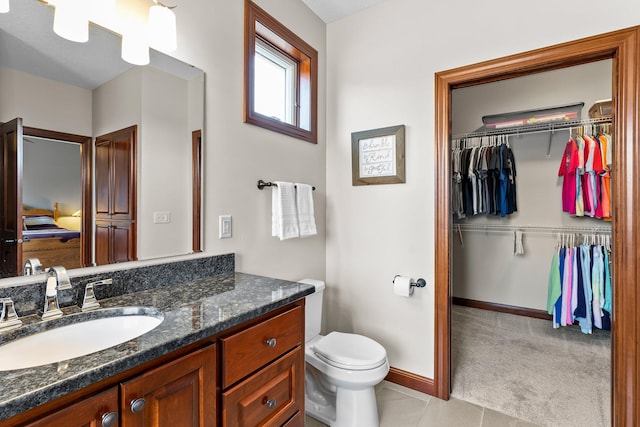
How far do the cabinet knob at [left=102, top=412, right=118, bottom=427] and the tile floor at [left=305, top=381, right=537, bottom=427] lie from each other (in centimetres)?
139

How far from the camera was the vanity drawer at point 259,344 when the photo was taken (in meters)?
0.94

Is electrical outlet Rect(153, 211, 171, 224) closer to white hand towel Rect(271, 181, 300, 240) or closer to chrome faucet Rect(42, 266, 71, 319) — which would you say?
chrome faucet Rect(42, 266, 71, 319)

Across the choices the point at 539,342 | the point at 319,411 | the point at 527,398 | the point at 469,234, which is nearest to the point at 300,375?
the point at 319,411

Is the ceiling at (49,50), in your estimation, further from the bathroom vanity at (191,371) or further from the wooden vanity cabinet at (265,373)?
the wooden vanity cabinet at (265,373)

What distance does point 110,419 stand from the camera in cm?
66

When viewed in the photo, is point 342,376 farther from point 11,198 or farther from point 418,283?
point 11,198

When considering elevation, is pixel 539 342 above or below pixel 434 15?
below

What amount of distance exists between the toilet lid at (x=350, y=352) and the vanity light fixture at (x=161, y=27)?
5.47 ft

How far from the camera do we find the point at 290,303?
1.20 meters

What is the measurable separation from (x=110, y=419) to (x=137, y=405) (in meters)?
0.05

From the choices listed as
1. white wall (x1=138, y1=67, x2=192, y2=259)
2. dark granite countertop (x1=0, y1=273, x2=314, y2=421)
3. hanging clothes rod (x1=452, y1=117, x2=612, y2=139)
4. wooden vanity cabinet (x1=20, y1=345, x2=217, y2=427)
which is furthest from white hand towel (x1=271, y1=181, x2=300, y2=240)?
hanging clothes rod (x1=452, y1=117, x2=612, y2=139)

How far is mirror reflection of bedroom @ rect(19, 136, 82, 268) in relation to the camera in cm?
100

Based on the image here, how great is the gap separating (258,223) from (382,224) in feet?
2.93

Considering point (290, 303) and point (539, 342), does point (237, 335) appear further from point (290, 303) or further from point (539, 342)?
point (539, 342)
